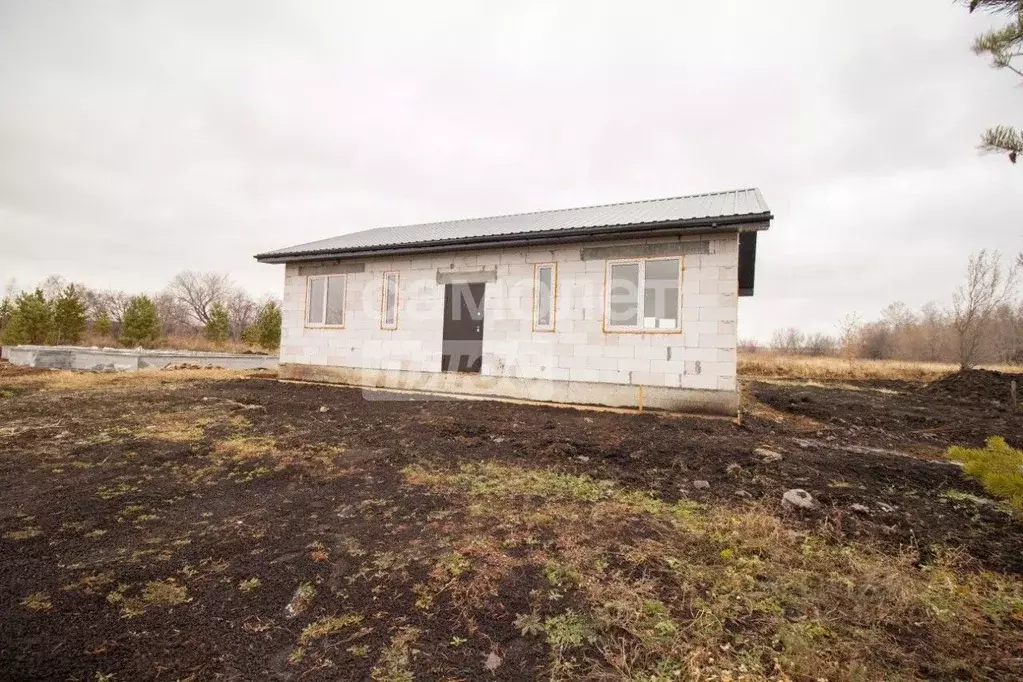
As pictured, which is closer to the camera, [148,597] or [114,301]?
[148,597]

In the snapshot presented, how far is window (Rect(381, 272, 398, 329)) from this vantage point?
10.7 m

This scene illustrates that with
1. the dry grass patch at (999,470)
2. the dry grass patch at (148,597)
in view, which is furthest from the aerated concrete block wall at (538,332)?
the dry grass patch at (148,597)

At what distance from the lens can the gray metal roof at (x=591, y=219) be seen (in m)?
8.10

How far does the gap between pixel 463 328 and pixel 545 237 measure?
2.69m

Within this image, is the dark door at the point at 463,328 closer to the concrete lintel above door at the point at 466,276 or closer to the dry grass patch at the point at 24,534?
the concrete lintel above door at the point at 466,276

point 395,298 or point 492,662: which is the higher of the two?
point 395,298

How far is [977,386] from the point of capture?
1541 centimetres

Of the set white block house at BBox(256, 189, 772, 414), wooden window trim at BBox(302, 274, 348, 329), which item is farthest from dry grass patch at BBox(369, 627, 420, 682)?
wooden window trim at BBox(302, 274, 348, 329)

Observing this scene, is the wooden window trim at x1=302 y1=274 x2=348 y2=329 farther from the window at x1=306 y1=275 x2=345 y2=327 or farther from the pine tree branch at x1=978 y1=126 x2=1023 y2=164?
the pine tree branch at x1=978 y1=126 x2=1023 y2=164

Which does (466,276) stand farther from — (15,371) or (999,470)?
Result: (15,371)

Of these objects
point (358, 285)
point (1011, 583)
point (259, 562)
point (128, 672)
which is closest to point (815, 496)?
point (1011, 583)

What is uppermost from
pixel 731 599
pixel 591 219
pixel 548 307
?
pixel 591 219

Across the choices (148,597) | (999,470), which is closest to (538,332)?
(999,470)

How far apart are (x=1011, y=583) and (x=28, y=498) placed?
24.1ft
